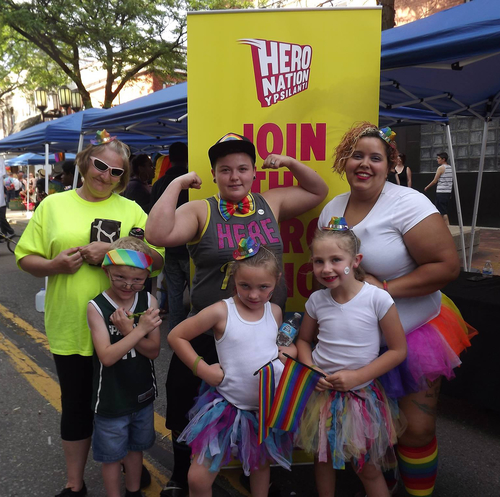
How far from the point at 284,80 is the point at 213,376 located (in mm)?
1657

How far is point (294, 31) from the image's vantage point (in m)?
2.59

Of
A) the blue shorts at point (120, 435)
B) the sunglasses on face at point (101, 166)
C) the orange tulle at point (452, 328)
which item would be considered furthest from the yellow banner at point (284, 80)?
the blue shorts at point (120, 435)

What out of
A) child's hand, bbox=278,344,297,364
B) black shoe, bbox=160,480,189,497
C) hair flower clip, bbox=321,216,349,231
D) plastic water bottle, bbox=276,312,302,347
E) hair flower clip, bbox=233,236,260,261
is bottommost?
black shoe, bbox=160,480,189,497

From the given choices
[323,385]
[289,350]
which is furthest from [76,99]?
[323,385]

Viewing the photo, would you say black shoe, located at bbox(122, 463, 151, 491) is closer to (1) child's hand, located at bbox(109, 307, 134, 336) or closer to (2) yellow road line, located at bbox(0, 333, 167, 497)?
(2) yellow road line, located at bbox(0, 333, 167, 497)

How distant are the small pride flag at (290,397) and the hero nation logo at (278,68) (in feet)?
4.89

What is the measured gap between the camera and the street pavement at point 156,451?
8.72ft

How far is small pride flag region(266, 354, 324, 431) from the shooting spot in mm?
2014

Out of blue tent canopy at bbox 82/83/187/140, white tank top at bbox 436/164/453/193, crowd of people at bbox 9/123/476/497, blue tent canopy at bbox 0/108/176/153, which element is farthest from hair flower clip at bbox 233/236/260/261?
white tank top at bbox 436/164/453/193

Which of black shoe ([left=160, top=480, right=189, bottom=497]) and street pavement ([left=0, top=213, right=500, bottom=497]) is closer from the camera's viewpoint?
black shoe ([left=160, top=480, right=189, bottom=497])

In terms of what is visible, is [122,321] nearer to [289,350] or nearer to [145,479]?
[289,350]

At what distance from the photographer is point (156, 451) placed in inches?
121

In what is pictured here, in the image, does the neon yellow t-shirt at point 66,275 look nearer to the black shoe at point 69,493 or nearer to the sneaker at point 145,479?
the black shoe at point 69,493

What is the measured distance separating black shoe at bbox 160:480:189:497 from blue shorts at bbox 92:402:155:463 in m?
0.32
